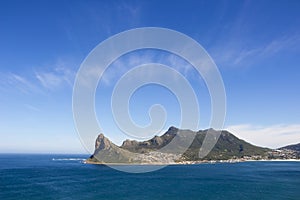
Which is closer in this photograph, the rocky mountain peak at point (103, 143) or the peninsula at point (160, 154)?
the peninsula at point (160, 154)

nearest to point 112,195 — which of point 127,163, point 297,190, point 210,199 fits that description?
point 210,199

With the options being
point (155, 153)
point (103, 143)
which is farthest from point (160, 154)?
point (103, 143)

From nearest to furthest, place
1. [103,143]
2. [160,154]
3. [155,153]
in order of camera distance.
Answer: [155,153] < [160,154] < [103,143]

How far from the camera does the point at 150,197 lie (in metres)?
49.7

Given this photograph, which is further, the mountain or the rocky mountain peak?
the rocky mountain peak

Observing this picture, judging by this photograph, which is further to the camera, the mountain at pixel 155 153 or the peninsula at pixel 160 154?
the mountain at pixel 155 153

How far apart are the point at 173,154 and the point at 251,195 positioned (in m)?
112

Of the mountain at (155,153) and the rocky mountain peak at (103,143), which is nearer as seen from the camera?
the mountain at (155,153)

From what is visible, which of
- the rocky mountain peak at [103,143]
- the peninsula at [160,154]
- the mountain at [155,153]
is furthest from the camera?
the rocky mountain peak at [103,143]

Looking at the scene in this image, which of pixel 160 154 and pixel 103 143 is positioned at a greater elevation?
pixel 103 143

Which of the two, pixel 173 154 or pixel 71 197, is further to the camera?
pixel 173 154

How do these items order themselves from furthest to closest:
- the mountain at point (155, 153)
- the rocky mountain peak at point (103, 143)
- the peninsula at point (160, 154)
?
the rocky mountain peak at point (103, 143) → the mountain at point (155, 153) → the peninsula at point (160, 154)

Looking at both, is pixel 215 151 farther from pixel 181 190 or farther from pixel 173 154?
pixel 181 190

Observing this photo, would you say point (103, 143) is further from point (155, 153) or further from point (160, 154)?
point (160, 154)
